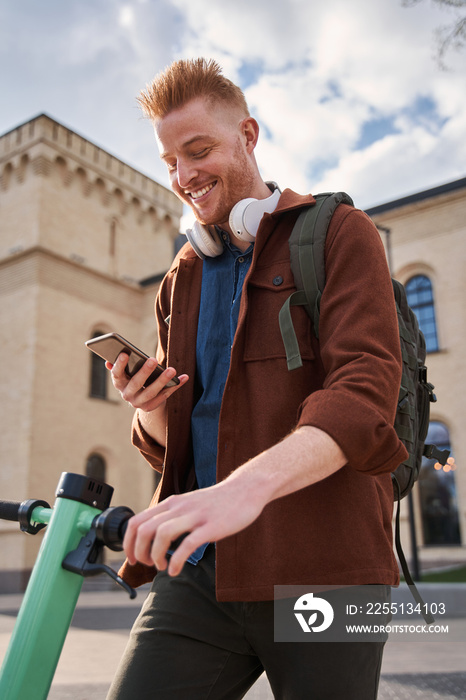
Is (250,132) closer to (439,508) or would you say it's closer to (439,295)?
(439,295)

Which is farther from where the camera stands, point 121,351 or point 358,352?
point 121,351

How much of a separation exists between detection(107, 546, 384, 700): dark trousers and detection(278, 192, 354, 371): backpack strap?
58 cm

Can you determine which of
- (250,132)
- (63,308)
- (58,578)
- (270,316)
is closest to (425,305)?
(63,308)

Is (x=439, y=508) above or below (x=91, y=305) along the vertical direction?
below

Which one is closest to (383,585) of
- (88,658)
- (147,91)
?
(147,91)

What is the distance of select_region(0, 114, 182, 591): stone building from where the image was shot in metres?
18.2

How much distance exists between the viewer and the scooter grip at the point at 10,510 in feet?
4.74

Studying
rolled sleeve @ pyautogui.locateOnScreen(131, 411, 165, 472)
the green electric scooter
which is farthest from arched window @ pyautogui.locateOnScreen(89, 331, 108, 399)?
the green electric scooter

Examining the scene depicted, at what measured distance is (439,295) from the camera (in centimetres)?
1736

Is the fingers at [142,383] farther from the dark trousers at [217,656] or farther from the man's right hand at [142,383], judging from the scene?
the dark trousers at [217,656]

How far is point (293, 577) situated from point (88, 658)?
19.1 feet

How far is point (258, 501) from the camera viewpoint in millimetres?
1038

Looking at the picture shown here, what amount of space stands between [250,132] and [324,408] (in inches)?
41.3

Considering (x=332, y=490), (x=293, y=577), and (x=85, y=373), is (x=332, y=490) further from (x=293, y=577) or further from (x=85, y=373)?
(x=85, y=373)
